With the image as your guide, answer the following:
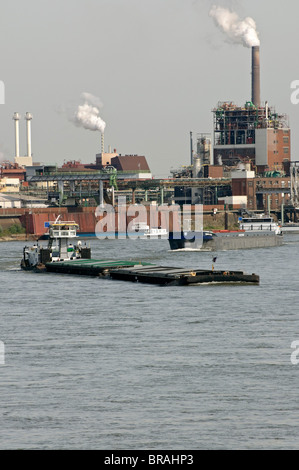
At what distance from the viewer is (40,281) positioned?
71875 mm

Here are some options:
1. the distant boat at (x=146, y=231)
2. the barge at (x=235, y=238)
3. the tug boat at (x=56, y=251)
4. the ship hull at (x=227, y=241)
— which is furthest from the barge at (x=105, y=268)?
the distant boat at (x=146, y=231)

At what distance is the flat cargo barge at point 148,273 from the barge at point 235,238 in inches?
1462

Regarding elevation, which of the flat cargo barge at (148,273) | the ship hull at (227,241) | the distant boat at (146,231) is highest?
the flat cargo barge at (148,273)

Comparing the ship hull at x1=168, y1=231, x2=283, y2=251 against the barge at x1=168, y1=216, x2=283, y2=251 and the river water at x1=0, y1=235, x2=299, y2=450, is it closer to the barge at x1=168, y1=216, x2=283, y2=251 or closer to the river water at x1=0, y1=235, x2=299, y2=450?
the barge at x1=168, y1=216, x2=283, y2=251

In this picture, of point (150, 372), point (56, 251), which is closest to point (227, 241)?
point (56, 251)

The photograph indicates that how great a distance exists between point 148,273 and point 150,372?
36742 millimetres

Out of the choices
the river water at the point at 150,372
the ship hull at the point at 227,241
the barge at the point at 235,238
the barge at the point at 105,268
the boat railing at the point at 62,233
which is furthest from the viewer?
the barge at the point at 235,238

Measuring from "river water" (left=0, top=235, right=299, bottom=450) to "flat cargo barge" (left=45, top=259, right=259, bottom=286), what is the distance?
23.1ft

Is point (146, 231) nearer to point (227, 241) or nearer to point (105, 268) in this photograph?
point (227, 241)

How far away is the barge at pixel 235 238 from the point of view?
120 metres

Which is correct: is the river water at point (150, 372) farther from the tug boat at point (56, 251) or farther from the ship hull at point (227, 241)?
the ship hull at point (227, 241)

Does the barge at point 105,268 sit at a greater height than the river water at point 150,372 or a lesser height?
lesser
